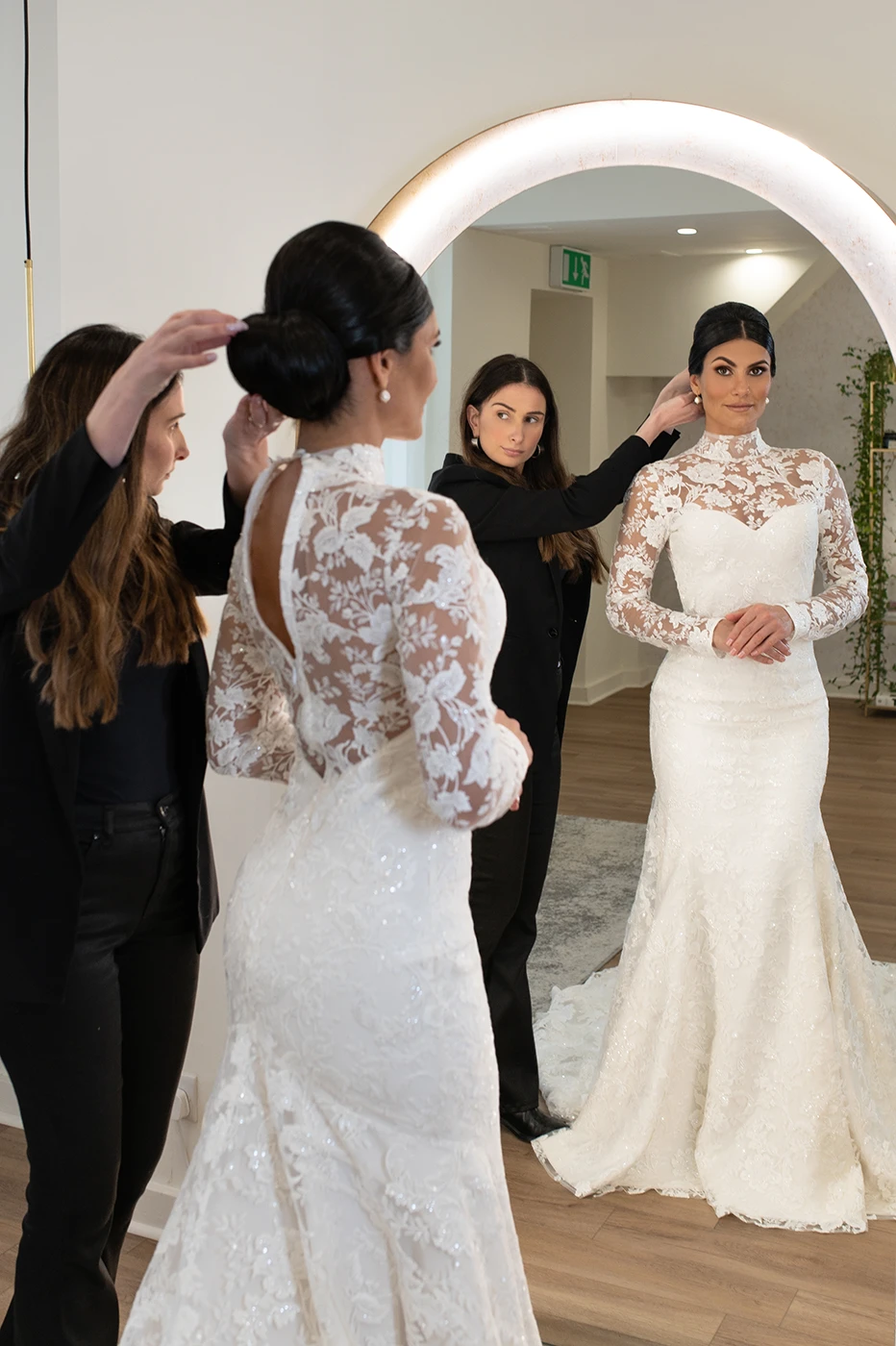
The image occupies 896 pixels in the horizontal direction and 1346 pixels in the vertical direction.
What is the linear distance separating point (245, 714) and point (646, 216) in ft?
3.71

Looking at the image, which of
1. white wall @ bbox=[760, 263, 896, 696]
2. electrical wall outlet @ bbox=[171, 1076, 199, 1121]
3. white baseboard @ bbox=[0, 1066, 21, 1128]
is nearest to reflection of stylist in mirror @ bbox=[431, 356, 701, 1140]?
white wall @ bbox=[760, 263, 896, 696]

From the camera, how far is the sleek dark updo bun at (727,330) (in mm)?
2176

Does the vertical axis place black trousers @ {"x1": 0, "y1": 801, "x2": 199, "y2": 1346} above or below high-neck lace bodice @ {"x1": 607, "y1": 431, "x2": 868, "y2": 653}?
below

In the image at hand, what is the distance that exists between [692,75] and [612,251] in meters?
0.32

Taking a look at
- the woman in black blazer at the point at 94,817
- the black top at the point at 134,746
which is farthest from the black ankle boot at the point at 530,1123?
the black top at the point at 134,746

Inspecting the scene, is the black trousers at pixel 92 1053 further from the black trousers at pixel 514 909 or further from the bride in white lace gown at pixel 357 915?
the black trousers at pixel 514 909

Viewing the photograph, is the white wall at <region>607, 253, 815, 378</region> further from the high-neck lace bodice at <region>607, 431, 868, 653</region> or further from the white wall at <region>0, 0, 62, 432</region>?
the white wall at <region>0, 0, 62, 432</region>

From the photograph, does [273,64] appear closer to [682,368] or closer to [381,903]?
Result: [682,368]

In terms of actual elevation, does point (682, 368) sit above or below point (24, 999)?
above

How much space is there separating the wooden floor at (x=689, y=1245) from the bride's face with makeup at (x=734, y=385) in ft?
1.76

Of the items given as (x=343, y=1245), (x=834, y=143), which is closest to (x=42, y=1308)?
(x=343, y=1245)

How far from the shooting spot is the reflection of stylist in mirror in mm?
2406

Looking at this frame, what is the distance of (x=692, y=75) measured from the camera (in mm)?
1983

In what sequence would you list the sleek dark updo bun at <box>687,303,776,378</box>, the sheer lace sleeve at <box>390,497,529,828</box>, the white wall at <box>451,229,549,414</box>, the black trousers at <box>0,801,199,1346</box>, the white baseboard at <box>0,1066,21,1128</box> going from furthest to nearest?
the white baseboard at <box>0,1066,21,1128</box>
the white wall at <box>451,229,549,414</box>
the sleek dark updo bun at <box>687,303,776,378</box>
the black trousers at <box>0,801,199,1346</box>
the sheer lace sleeve at <box>390,497,529,828</box>
